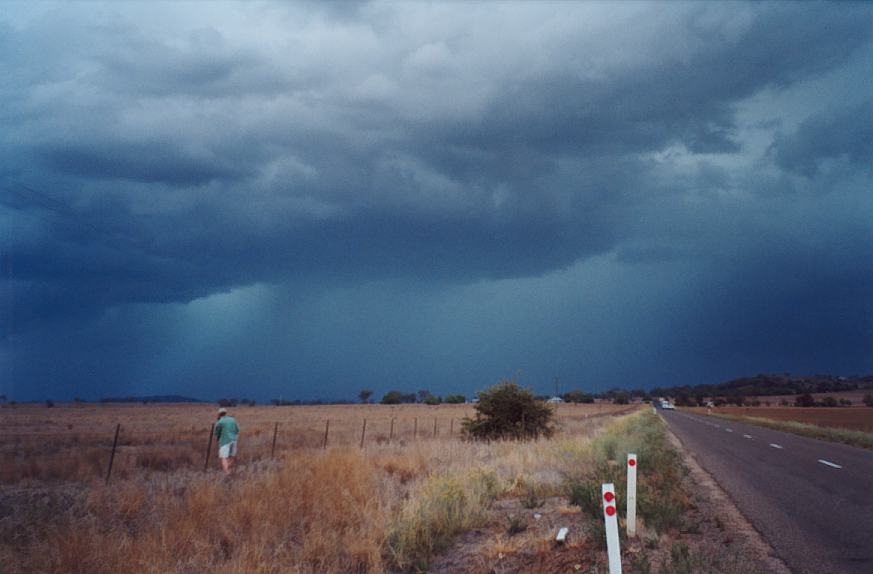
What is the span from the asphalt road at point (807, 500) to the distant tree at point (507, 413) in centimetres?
848

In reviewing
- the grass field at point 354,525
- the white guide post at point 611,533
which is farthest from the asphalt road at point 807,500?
the white guide post at point 611,533

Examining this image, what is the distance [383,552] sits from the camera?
8664 mm

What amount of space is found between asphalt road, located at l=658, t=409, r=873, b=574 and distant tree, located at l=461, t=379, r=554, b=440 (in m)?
8.48

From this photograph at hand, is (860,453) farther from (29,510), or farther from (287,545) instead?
(29,510)

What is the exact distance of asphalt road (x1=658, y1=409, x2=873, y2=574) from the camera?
7801 millimetres

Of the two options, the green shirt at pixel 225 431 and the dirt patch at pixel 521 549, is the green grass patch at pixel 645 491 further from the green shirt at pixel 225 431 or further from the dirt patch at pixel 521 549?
the green shirt at pixel 225 431

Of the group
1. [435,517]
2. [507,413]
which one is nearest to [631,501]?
[435,517]

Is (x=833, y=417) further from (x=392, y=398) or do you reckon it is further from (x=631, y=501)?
(x=392, y=398)

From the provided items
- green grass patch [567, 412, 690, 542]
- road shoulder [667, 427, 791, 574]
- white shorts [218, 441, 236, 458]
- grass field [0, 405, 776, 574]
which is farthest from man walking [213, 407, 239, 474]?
road shoulder [667, 427, 791, 574]

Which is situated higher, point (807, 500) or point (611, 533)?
point (611, 533)

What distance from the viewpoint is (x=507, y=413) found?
98.3 feet

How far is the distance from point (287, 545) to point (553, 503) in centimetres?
534

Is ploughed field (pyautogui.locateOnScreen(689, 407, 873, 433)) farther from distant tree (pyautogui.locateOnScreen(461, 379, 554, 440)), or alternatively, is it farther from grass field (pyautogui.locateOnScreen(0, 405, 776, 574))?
grass field (pyautogui.locateOnScreen(0, 405, 776, 574))

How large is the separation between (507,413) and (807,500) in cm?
1853
